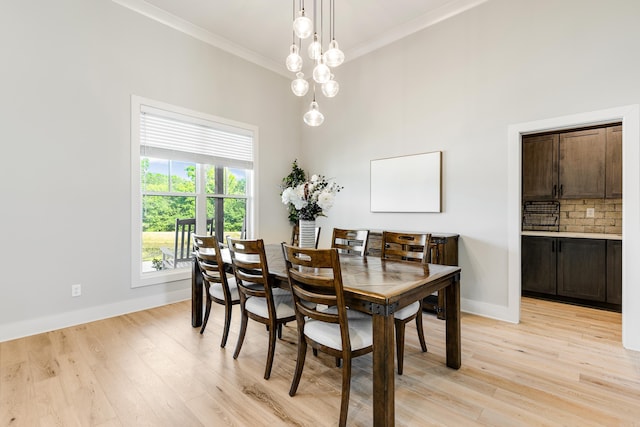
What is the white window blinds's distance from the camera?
367cm

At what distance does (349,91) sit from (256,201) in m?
2.21

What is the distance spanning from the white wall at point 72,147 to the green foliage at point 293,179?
1843 mm

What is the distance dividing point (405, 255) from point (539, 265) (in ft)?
8.80

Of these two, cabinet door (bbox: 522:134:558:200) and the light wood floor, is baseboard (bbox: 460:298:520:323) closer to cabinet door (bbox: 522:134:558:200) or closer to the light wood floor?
the light wood floor

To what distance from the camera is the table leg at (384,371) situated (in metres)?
1.53

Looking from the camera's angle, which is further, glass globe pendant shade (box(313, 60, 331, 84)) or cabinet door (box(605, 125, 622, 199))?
cabinet door (box(605, 125, 622, 199))

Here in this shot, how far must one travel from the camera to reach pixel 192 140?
405cm

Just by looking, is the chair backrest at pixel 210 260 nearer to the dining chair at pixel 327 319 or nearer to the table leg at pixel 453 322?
the dining chair at pixel 327 319

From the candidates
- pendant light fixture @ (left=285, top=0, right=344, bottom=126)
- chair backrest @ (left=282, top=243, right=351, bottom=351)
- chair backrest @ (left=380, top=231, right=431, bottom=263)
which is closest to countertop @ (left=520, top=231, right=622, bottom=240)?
chair backrest @ (left=380, top=231, right=431, bottom=263)

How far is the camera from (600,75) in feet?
8.89

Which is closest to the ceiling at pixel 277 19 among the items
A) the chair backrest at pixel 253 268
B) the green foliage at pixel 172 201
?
the green foliage at pixel 172 201

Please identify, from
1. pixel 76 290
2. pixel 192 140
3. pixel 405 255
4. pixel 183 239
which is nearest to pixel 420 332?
pixel 405 255

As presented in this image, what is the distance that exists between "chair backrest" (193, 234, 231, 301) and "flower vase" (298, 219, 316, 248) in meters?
0.71

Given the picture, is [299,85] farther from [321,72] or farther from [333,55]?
[333,55]
